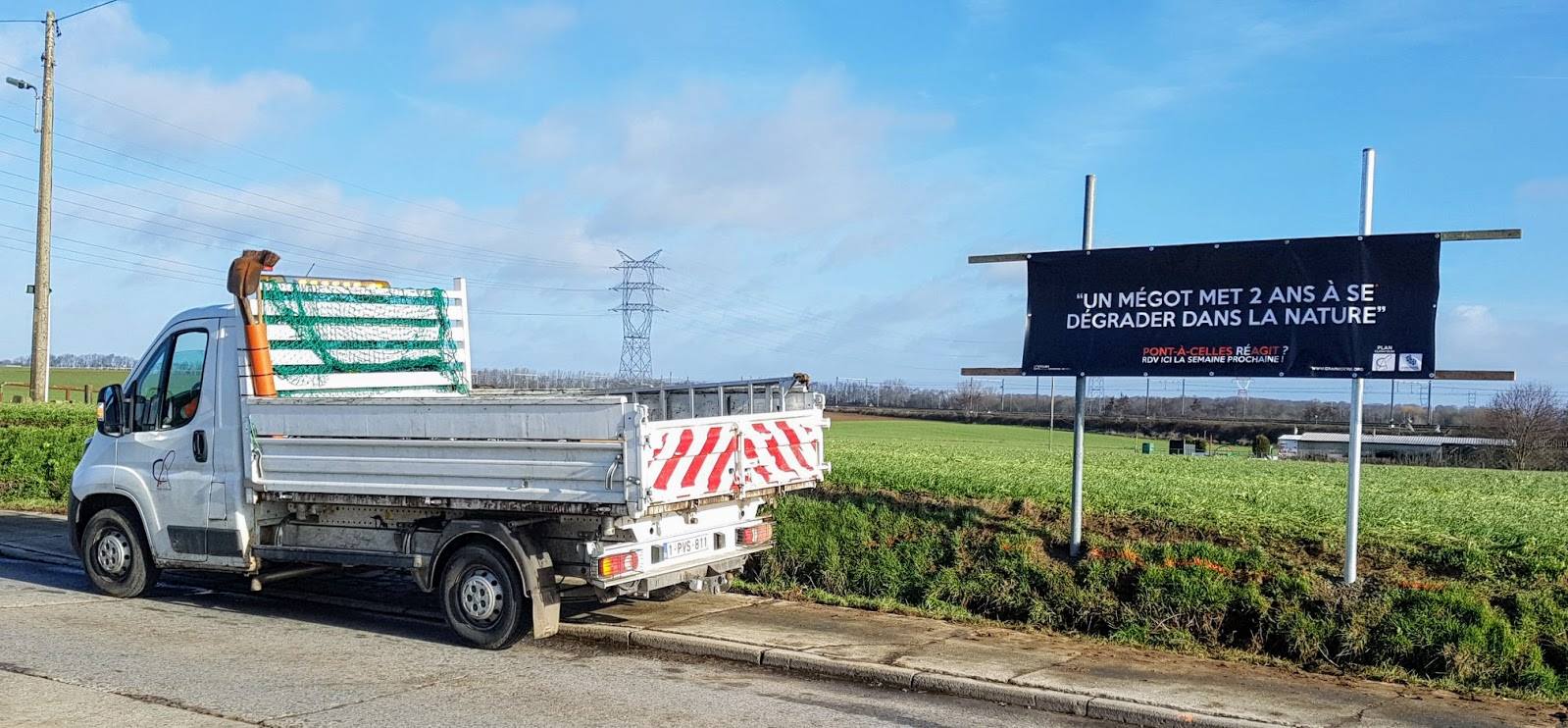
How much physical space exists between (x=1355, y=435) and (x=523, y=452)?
20.5 ft

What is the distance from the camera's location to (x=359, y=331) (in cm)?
1100

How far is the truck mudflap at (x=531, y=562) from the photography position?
8492 mm

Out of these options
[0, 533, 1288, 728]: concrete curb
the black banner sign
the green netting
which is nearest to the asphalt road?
[0, 533, 1288, 728]: concrete curb

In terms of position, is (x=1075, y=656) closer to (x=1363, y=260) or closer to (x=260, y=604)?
(x=1363, y=260)

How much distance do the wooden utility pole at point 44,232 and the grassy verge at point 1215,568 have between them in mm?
24579

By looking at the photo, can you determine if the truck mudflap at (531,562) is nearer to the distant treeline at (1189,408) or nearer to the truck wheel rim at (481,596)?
the truck wheel rim at (481,596)

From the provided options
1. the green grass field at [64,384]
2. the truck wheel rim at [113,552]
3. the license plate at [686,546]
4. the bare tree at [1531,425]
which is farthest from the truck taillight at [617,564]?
the bare tree at [1531,425]

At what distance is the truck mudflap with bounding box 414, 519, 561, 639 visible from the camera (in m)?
8.49

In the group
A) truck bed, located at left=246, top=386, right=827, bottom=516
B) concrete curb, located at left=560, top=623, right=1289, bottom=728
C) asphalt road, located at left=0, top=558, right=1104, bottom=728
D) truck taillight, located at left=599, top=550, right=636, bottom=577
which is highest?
truck bed, located at left=246, top=386, right=827, bottom=516

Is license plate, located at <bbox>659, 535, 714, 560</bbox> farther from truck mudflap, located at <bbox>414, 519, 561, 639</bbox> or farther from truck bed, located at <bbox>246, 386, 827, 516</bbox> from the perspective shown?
truck mudflap, located at <bbox>414, 519, 561, 639</bbox>

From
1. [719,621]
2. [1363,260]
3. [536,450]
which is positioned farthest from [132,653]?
[1363,260]

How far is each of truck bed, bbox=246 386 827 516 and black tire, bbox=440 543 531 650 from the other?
46cm

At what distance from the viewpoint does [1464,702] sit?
7379 millimetres

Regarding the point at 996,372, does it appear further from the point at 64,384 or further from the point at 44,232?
the point at 64,384
